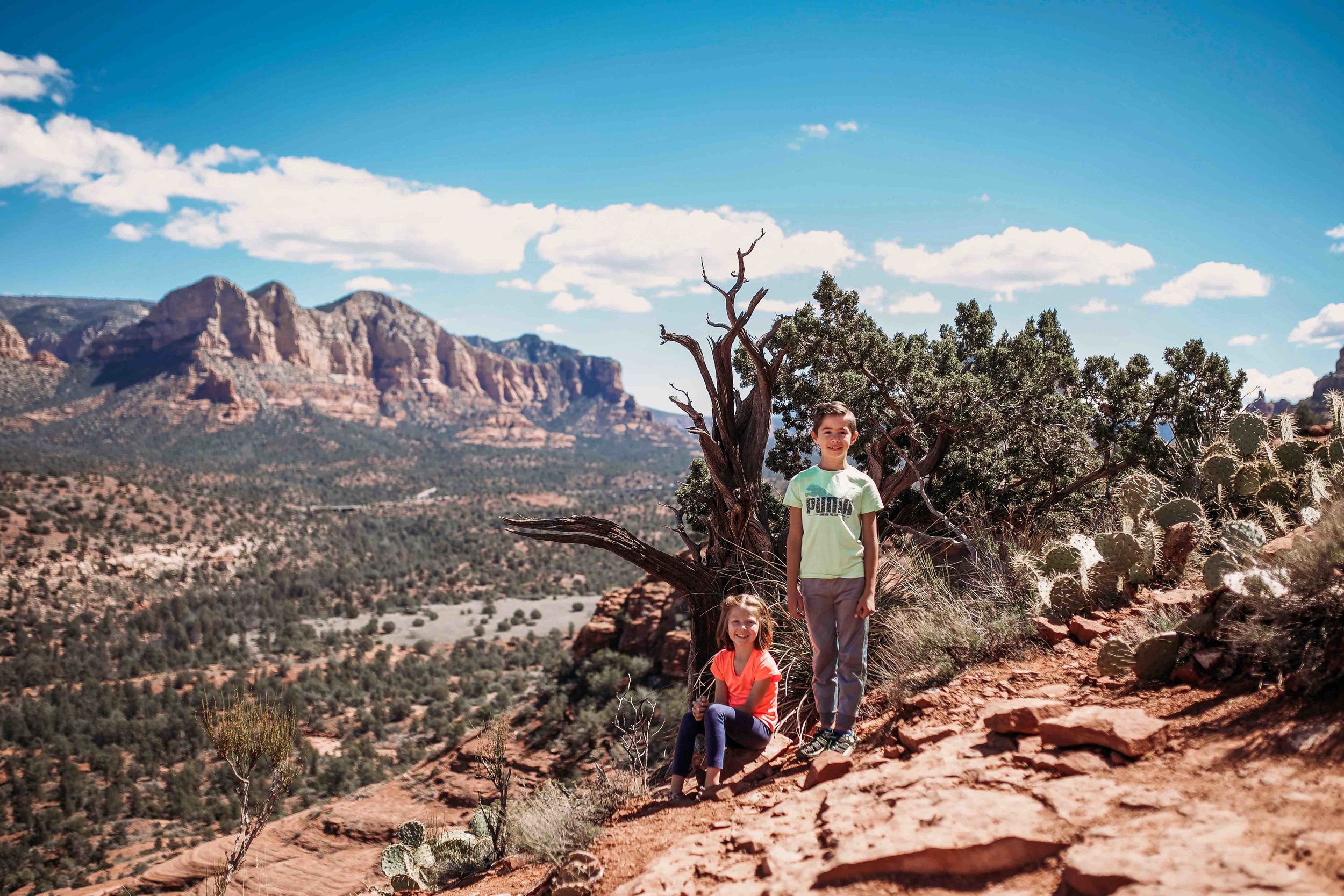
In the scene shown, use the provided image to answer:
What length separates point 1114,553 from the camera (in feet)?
14.9

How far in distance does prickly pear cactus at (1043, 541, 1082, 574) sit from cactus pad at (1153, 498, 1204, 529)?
0.70m

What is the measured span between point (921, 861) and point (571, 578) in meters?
49.5

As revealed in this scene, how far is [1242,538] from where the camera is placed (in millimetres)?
3902

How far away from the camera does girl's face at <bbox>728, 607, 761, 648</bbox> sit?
407 cm

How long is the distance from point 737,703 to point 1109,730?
6.33 ft

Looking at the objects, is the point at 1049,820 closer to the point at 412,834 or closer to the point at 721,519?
the point at 721,519

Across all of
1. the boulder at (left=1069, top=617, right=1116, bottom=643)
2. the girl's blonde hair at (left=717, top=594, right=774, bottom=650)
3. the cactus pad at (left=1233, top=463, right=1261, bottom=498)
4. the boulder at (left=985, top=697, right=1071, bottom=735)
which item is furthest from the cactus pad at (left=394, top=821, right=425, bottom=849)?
the cactus pad at (left=1233, top=463, right=1261, bottom=498)

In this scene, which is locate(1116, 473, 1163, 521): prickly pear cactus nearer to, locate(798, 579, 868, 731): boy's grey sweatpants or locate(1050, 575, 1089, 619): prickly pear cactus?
locate(1050, 575, 1089, 619): prickly pear cactus

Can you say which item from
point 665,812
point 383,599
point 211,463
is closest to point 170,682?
point 383,599

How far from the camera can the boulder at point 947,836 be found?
2.33m

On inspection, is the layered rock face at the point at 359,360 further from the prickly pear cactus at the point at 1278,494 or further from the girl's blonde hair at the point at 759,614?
the prickly pear cactus at the point at 1278,494

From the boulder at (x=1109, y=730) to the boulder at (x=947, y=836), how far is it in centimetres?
A: 42

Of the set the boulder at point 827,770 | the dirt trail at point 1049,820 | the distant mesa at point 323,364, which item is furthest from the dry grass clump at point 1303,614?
the distant mesa at point 323,364

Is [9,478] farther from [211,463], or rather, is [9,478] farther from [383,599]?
[211,463]
